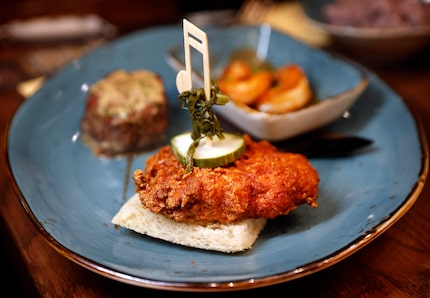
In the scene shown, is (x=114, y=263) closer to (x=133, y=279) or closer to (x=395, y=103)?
(x=133, y=279)

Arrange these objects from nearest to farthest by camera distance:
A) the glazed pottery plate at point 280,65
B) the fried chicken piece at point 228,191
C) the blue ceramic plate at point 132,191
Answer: the blue ceramic plate at point 132,191, the fried chicken piece at point 228,191, the glazed pottery plate at point 280,65

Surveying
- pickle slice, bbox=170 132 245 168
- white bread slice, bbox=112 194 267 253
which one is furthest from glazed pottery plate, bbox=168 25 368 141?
white bread slice, bbox=112 194 267 253

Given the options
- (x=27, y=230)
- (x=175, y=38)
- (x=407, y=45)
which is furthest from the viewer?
(x=175, y=38)

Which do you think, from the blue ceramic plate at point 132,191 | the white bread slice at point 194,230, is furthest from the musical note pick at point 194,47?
the blue ceramic plate at point 132,191

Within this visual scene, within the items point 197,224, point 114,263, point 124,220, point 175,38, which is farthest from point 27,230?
point 175,38

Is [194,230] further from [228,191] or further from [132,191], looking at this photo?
[132,191]

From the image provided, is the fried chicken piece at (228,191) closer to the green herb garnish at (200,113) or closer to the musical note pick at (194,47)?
the green herb garnish at (200,113)

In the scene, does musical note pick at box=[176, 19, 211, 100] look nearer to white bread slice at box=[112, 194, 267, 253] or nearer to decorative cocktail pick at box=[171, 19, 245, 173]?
decorative cocktail pick at box=[171, 19, 245, 173]
